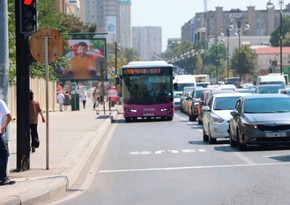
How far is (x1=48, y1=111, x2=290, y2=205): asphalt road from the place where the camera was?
13914 millimetres

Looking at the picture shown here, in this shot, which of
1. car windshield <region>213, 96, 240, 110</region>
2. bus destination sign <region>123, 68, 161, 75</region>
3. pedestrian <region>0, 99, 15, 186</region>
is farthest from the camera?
bus destination sign <region>123, 68, 161, 75</region>

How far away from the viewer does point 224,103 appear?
1207 inches

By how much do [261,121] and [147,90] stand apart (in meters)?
25.3

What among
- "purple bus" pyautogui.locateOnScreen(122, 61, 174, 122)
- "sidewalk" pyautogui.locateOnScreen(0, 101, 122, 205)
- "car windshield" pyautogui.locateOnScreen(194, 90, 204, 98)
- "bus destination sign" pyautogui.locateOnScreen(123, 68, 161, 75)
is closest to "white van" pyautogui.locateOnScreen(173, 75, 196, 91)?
"car windshield" pyautogui.locateOnScreen(194, 90, 204, 98)

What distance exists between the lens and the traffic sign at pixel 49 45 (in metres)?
18.0

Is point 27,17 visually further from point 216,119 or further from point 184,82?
point 184,82

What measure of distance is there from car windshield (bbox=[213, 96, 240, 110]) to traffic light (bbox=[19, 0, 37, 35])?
13.5 m

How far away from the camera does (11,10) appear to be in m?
34.7

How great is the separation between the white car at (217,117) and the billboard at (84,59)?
4365 centimetres

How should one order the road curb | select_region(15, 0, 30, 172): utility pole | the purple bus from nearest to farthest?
the road curb, select_region(15, 0, 30, 172): utility pole, the purple bus

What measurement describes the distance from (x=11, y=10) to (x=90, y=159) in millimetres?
12972

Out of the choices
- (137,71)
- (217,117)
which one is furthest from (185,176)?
(137,71)

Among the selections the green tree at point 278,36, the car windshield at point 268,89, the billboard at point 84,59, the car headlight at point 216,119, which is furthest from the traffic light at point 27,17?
the green tree at point 278,36

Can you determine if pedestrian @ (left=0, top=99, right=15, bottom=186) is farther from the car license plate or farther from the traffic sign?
the car license plate
